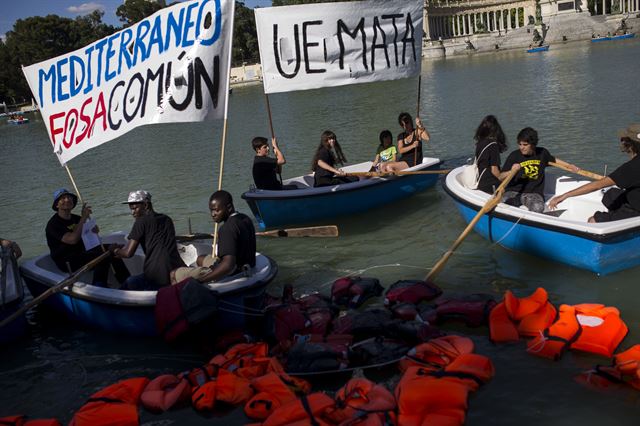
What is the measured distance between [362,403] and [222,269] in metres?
2.30

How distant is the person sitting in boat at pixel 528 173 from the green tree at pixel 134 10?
10189cm

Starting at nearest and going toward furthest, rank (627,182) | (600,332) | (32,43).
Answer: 1. (600,332)
2. (627,182)
3. (32,43)

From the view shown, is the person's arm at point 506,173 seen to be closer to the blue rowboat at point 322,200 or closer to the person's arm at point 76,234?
the blue rowboat at point 322,200

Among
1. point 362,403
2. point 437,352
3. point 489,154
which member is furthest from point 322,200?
point 362,403

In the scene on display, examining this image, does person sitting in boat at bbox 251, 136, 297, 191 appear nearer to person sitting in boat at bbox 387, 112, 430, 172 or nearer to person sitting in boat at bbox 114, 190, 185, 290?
person sitting in boat at bbox 387, 112, 430, 172

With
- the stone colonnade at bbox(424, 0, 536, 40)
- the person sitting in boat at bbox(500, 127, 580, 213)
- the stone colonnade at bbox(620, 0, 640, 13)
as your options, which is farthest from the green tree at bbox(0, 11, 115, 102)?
the person sitting in boat at bbox(500, 127, 580, 213)

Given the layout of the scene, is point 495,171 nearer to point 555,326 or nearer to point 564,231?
point 564,231

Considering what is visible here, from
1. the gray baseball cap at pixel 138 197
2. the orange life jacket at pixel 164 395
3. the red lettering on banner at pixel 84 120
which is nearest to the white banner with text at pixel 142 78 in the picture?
the red lettering on banner at pixel 84 120

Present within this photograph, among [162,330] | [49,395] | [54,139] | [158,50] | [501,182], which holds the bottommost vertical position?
[49,395]

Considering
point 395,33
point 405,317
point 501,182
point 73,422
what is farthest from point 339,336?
point 395,33

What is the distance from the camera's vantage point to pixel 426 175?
12.0 meters

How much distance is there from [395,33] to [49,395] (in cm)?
785

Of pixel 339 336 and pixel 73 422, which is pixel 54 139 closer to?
pixel 73 422

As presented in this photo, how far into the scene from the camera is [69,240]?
7.74 metres
